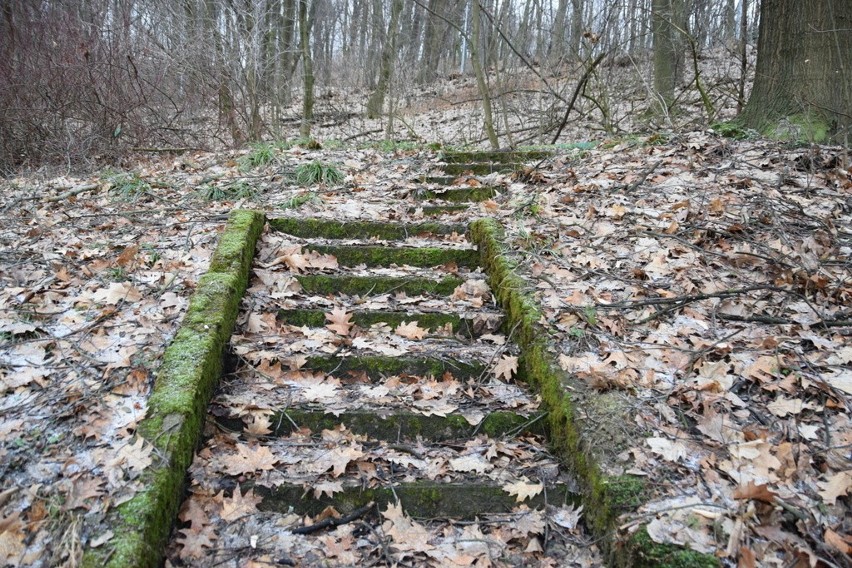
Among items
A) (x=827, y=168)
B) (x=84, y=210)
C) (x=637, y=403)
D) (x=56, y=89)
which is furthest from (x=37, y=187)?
(x=827, y=168)

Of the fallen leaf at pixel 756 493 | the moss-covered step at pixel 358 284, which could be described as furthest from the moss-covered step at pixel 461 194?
the fallen leaf at pixel 756 493

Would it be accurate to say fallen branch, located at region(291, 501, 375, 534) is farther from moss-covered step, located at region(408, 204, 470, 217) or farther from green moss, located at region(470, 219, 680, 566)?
moss-covered step, located at region(408, 204, 470, 217)

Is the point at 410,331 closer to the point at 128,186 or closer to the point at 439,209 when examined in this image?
the point at 439,209

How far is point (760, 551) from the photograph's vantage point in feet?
6.29

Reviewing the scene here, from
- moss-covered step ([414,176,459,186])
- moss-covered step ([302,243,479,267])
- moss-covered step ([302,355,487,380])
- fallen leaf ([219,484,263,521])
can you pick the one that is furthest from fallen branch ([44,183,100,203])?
fallen leaf ([219,484,263,521])

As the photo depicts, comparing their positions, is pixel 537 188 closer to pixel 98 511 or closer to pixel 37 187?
pixel 98 511

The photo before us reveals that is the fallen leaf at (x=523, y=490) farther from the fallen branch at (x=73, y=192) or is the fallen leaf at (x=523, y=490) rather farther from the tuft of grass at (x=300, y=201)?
the fallen branch at (x=73, y=192)

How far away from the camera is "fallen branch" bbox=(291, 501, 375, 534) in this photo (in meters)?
2.43

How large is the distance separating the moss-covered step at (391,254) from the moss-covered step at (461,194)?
5.05 ft

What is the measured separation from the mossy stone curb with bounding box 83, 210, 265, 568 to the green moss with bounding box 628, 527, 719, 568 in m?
1.76

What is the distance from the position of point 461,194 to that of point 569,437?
3.89m

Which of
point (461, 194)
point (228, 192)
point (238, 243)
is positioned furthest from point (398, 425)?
point (228, 192)

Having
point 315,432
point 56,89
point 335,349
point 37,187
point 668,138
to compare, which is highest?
point 56,89

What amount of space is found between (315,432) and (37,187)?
18.7 feet
